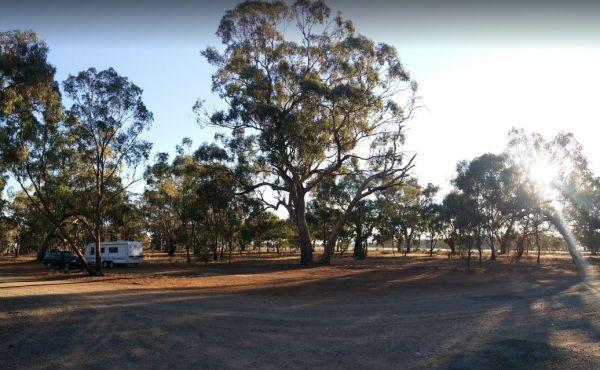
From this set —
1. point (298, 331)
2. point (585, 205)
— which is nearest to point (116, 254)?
point (298, 331)

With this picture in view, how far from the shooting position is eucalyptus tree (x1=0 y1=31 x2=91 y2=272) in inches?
797

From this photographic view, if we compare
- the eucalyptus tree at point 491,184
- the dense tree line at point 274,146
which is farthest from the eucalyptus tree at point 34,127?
the eucalyptus tree at point 491,184

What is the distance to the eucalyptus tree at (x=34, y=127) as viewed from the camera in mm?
20234

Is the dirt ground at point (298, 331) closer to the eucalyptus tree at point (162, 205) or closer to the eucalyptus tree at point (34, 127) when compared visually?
the eucalyptus tree at point (34, 127)

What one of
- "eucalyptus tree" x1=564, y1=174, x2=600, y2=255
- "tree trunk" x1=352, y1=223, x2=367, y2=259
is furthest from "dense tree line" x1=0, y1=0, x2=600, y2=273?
"tree trunk" x1=352, y1=223, x2=367, y2=259

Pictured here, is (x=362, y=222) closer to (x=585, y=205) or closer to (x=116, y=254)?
(x=585, y=205)

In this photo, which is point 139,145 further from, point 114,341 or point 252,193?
point 114,341

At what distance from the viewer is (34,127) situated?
86.9 ft

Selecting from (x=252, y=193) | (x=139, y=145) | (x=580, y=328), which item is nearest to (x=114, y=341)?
(x=580, y=328)

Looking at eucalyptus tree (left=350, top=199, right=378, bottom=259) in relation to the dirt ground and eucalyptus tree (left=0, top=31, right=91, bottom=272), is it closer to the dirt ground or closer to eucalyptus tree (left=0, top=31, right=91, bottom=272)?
eucalyptus tree (left=0, top=31, right=91, bottom=272)

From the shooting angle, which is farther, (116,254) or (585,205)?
(116,254)

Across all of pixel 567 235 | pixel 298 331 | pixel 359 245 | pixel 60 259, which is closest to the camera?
pixel 298 331

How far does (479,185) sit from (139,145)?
25805 millimetres

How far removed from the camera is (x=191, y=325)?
11.2m
